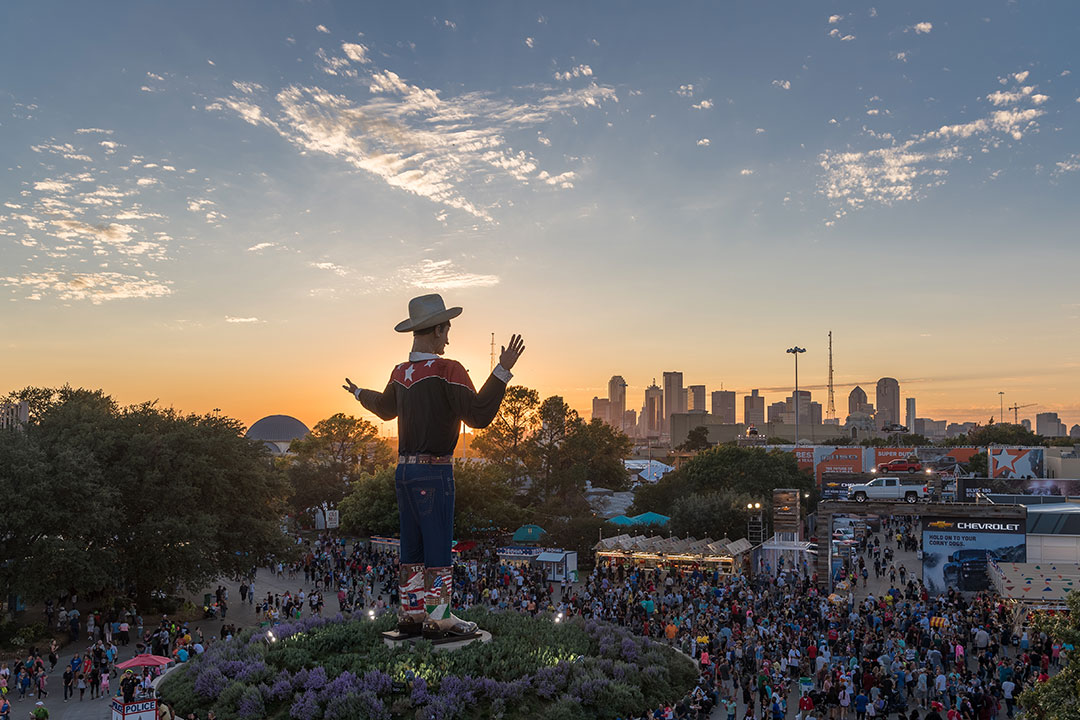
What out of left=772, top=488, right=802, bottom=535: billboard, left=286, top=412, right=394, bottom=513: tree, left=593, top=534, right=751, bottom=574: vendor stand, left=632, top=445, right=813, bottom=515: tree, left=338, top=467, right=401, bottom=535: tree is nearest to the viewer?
left=593, top=534, right=751, bottom=574: vendor stand

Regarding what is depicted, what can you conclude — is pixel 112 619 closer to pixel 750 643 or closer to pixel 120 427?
pixel 120 427

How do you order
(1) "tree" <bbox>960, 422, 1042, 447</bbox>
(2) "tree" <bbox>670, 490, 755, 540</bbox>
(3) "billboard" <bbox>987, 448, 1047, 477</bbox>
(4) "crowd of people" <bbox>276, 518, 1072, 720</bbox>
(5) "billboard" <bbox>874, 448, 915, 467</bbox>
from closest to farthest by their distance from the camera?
(4) "crowd of people" <bbox>276, 518, 1072, 720</bbox>
(2) "tree" <bbox>670, 490, 755, 540</bbox>
(3) "billboard" <bbox>987, 448, 1047, 477</bbox>
(5) "billboard" <bbox>874, 448, 915, 467</bbox>
(1) "tree" <bbox>960, 422, 1042, 447</bbox>

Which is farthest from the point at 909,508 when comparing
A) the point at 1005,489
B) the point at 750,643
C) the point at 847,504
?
the point at 1005,489

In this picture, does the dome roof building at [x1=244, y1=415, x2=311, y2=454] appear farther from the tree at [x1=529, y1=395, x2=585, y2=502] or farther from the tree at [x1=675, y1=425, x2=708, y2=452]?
the tree at [x1=529, y1=395, x2=585, y2=502]

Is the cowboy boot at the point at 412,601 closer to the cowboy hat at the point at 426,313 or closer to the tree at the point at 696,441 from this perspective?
the cowboy hat at the point at 426,313

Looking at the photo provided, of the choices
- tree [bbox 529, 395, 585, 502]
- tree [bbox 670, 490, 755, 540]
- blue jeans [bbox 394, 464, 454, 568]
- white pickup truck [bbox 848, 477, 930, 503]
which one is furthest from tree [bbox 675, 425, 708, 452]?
blue jeans [bbox 394, 464, 454, 568]

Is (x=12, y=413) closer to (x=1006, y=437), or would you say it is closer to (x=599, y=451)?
(x=599, y=451)

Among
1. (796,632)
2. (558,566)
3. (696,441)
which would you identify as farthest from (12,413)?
(696,441)
